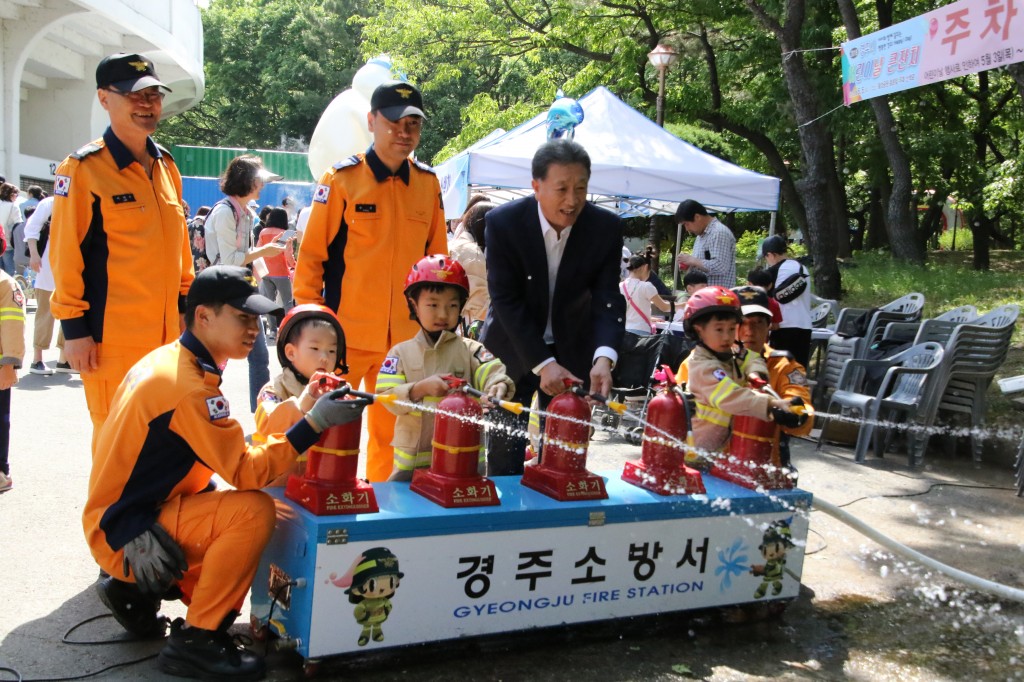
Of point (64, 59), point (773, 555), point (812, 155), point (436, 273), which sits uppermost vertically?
point (64, 59)

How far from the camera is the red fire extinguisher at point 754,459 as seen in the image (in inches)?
167

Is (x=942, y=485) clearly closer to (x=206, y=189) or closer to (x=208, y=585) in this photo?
(x=208, y=585)

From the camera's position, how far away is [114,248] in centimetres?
408

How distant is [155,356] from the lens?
341cm

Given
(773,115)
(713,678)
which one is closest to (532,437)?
(713,678)

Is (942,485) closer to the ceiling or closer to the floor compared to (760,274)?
closer to the floor

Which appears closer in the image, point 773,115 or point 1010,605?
point 1010,605

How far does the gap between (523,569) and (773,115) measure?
19132mm

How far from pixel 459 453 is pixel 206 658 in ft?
3.69

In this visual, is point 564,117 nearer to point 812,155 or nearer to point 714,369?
point 714,369

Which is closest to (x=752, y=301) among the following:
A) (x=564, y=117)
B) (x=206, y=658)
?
(x=206, y=658)

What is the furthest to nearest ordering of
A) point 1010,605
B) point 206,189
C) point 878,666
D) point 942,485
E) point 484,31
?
point 206,189 → point 484,31 → point 942,485 → point 1010,605 → point 878,666

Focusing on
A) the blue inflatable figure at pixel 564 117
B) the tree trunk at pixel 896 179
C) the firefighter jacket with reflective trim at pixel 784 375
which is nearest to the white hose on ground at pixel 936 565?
the firefighter jacket with reflective trim at pixel 784 375

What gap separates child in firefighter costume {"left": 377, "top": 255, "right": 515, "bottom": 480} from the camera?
3.98 metres
